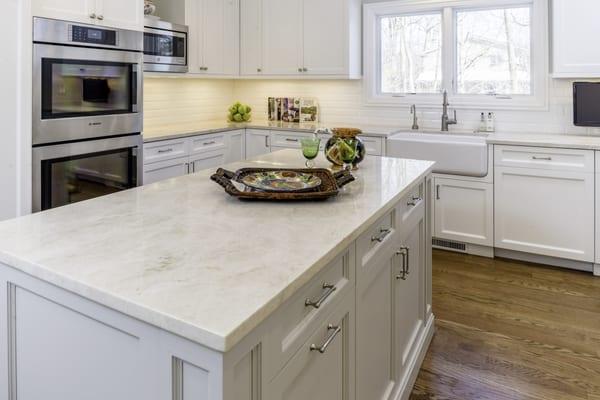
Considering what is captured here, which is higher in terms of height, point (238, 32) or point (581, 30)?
point (238, 32)

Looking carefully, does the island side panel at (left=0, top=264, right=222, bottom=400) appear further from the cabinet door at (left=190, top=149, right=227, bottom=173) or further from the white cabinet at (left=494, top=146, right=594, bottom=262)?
the white cabinet at (left=494, top=146, right=594, bottom=262)

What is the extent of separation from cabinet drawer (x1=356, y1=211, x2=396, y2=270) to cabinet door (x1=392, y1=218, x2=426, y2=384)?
0.17 m

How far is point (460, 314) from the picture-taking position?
2.86 metres

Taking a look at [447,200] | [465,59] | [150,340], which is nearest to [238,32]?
[465,59]

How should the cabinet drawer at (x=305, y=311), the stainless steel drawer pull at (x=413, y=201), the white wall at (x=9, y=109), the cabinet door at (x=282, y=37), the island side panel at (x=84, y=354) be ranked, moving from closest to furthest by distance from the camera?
the island side panel at (x=84, y=354) < the cabinet drawer at (x=305, y=311) < the stainless steel drawer pull at (x=413, y=201) < the white wall at (x=9, y=109) < the cabinet door at (x=282, y=37)

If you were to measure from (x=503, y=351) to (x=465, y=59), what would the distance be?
8.92 feet

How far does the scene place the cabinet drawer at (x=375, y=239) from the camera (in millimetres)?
1485

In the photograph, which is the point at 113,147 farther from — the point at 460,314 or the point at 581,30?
the point at 581,30

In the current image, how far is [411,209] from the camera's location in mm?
2109

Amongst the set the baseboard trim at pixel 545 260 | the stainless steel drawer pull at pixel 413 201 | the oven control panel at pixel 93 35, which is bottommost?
the baseboard trim at pixel 545 260

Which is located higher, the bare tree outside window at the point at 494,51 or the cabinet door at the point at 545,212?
the bare tree outside window at the point at 494,51

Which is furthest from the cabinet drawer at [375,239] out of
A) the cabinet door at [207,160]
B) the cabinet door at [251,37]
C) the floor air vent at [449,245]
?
the cabinet door at [251,37]

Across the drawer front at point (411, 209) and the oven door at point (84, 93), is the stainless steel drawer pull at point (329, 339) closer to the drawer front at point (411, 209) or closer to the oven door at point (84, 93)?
the drawer front at point (411, 209)

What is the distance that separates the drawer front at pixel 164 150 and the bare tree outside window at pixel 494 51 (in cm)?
242
